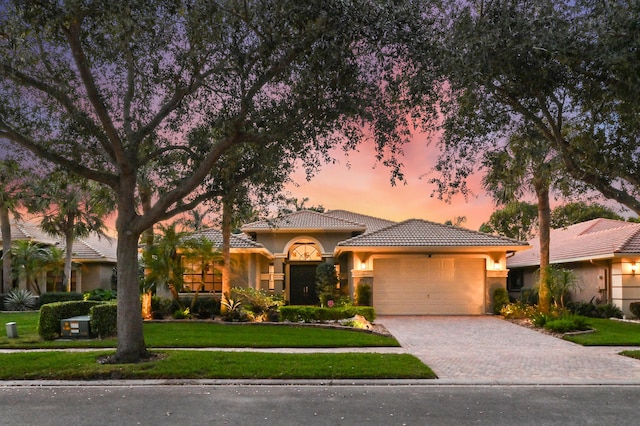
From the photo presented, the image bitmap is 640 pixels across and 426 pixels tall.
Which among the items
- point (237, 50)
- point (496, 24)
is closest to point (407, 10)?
point (496, 24)

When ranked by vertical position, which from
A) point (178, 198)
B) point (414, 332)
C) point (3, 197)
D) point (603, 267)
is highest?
point (3, 197)

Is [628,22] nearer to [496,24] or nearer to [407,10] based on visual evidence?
[496,24]

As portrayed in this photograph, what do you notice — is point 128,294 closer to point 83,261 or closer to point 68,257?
point 68,257

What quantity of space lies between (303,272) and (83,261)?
1354 cm

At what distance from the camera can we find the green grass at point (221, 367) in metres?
10.3

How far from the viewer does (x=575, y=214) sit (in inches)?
1885

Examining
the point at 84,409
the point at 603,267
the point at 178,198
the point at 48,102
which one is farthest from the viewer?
the point at 603,267

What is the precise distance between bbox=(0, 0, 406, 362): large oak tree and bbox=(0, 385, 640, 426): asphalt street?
267cm

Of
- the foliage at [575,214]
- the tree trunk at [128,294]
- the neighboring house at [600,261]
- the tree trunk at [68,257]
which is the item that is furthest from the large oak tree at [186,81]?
the foliage at [575,214]

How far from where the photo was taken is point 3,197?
91.4 ft

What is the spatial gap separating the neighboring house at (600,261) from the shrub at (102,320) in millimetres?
16956

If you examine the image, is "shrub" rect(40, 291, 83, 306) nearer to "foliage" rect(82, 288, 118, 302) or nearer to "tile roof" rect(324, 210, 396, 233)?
"foliage" rect(82, 288, 118, 302)

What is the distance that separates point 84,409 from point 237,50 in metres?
6.75

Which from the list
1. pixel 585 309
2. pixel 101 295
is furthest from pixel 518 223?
pixel 101 295
